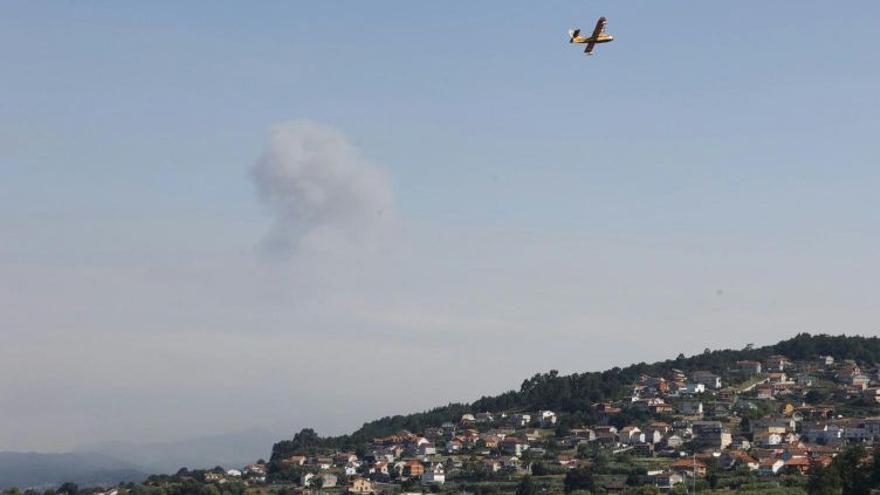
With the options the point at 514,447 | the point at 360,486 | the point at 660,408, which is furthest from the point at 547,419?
the point at 360,486

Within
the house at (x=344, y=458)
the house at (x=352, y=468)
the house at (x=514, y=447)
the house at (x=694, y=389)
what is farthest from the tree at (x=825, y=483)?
the house at (x=694, y=389)

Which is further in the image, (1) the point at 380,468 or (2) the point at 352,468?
(2) the point at 352,468

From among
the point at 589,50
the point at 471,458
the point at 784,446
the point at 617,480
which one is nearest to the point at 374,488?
the point at 471,458

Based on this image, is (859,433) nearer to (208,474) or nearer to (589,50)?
(208,474)

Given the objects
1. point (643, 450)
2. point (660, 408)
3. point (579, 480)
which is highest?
point (660, 408)

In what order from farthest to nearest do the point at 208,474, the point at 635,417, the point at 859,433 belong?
the point at 635,417 → the point at 208,474 → the point at 859,433

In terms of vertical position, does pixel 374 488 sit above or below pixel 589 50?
below

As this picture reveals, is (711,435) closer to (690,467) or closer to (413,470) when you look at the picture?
(690,467)
